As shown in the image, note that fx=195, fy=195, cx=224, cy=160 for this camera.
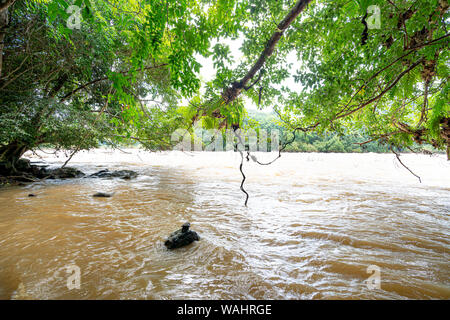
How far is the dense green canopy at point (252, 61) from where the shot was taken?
2455 millimetres

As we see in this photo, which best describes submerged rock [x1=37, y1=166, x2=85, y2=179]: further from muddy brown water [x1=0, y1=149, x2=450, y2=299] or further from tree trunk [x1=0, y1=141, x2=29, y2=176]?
muddy brown water [x1=0, y1=149, x2=450, y2=299]

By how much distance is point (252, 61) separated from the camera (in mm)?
4461

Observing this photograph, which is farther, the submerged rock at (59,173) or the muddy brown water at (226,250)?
the submerged rock at (59,173)

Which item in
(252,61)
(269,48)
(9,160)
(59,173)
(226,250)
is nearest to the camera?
(226,250)

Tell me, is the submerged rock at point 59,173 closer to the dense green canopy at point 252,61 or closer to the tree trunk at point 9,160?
the tree trunk at point 9,160

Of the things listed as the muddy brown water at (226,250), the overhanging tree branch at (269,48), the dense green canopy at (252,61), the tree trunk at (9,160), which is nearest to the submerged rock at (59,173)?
the tree trunk at (9,160)

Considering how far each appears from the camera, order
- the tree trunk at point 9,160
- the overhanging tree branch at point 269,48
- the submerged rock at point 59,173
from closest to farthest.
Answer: the overhanging tree branch at point 269,48 → the tree trunk at point 9,160 → the submerged rock at point 59,173

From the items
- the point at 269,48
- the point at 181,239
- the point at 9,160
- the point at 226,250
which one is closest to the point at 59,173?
the point at 9,160

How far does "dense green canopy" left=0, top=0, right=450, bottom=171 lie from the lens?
2455 millimetres

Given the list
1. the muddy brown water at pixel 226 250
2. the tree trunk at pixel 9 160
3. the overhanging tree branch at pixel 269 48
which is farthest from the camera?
the tree trunk at pixel 9 160

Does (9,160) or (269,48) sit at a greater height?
(269,48)

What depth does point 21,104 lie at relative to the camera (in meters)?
5.86

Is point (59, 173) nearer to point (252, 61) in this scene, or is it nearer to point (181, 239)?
point (181, 239)
